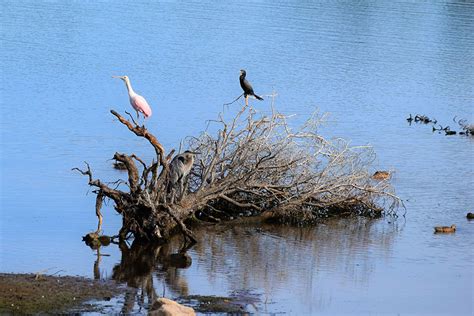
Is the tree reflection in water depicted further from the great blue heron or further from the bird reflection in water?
the great blue heron

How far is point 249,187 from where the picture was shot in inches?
844

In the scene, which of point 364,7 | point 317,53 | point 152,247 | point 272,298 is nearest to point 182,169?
point 152,247

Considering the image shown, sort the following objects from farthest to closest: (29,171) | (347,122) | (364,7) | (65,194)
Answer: (364,7), (347,122), (29,171), (65,194)

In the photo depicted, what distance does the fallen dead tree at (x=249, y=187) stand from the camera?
20000 millimetres

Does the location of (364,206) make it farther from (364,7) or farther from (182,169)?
(364,7)

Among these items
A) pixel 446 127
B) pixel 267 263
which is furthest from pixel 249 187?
pixel 446 127

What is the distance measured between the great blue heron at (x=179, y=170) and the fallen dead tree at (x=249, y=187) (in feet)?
0.23

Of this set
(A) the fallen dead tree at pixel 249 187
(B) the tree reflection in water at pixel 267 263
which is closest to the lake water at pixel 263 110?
(B) the tree reflection in water at pixel 267 263

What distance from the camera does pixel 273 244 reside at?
2086 cm

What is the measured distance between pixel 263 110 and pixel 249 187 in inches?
526

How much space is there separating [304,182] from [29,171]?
7.01 m

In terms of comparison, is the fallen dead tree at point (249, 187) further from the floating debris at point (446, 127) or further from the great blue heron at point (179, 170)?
the floating debris at point (446, 127)

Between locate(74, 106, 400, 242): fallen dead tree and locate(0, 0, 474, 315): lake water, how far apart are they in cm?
49

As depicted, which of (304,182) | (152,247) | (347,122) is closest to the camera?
(152,247)
